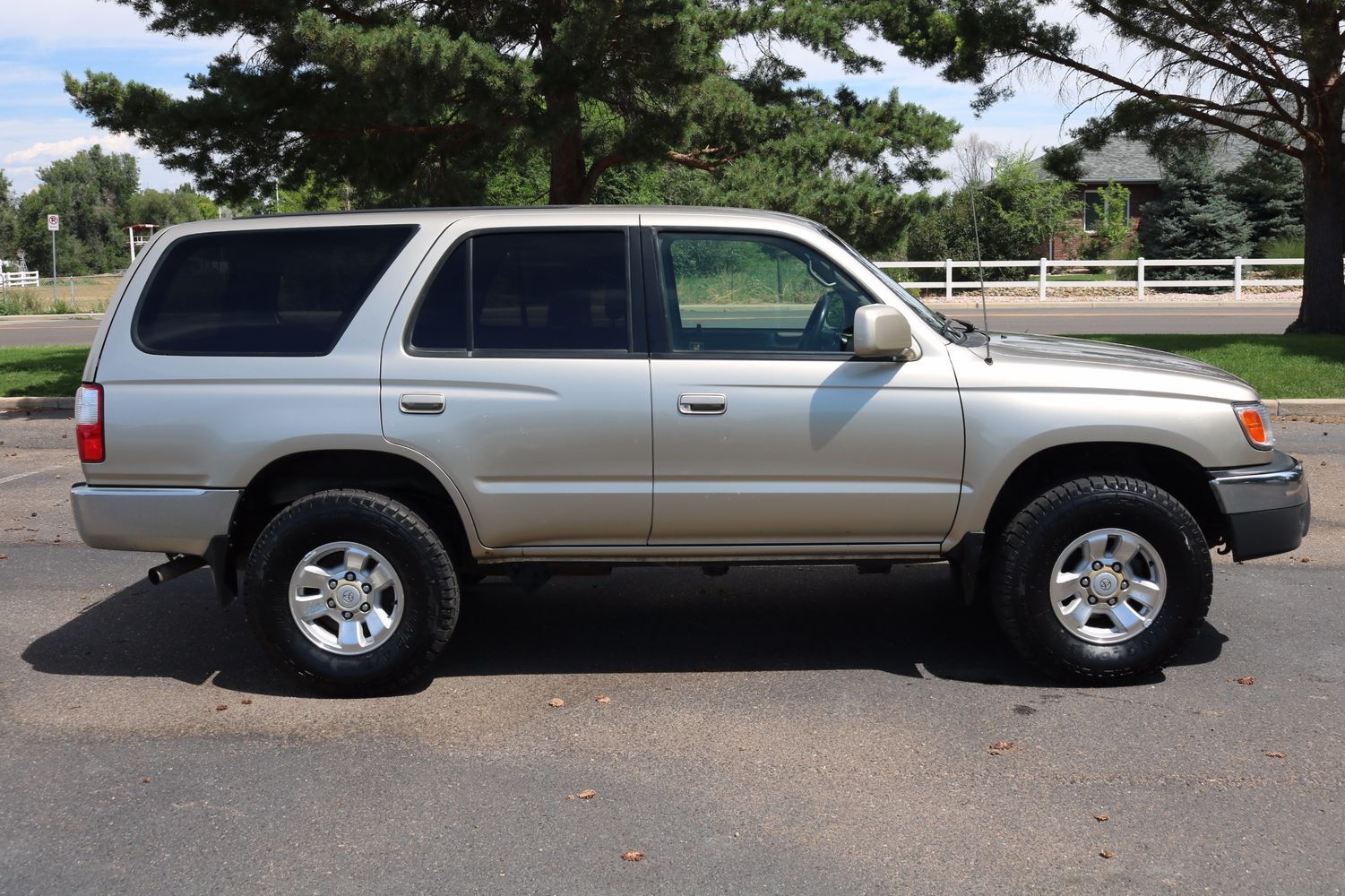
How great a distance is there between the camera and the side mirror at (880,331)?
5000mm

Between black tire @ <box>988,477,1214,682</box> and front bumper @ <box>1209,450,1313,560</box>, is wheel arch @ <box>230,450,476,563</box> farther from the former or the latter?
front bumper @ <box>1209,450,1313,560</box>

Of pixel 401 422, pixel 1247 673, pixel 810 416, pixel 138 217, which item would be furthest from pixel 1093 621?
pixel 138 217

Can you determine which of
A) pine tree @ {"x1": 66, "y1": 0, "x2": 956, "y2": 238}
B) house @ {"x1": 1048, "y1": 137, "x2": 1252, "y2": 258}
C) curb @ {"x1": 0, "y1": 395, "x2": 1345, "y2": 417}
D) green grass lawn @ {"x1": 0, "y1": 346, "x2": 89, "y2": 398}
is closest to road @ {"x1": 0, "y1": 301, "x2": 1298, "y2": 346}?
green grass lawn @ {"x1": 0, "y1": 346, "x2": 89, "y2": 398}

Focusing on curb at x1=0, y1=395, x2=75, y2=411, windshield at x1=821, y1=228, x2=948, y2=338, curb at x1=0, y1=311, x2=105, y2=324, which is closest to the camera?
windshield at x1=821, y1=228, x2=948, y2=338

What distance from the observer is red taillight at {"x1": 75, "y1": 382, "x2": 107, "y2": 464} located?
5258 millimetres

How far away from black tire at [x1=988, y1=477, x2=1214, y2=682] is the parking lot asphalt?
15 centimetres

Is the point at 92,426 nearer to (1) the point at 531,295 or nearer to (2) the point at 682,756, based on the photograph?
(1) the point at 531,295

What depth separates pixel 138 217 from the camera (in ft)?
341

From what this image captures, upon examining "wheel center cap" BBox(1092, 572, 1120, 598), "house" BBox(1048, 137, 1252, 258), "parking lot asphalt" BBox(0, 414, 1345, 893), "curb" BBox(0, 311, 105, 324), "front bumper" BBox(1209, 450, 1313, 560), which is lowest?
"parking lot asphalt" BBox(0, 414, 1345, 893)

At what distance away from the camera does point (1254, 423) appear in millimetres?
5320

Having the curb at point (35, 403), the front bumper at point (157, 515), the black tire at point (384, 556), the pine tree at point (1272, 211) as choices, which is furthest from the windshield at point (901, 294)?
the pine tree at point (1272, 211)

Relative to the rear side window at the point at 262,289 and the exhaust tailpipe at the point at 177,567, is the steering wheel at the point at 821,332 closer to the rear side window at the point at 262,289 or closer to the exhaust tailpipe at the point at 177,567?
the rear side window at the point at 262,289

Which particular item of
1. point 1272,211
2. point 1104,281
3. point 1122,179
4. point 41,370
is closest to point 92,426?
point 41,370

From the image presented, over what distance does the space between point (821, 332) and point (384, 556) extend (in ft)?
6.53
